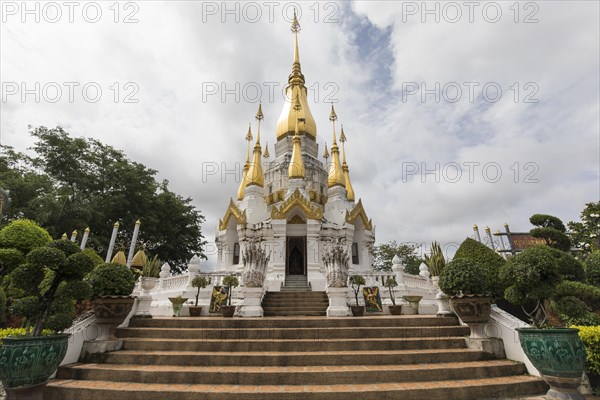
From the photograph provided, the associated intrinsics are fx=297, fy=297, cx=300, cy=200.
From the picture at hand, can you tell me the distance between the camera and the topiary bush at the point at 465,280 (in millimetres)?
6785

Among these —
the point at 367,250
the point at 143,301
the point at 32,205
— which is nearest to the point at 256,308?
the point at 143,301

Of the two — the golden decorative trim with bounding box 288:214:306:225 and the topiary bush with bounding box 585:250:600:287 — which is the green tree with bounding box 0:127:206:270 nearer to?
the golden decorative trim with bounding box 288:214:306:225

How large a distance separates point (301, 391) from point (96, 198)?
1244 inches

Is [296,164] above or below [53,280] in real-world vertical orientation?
above

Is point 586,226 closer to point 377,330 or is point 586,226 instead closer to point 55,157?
point 377,330

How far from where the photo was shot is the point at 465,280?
267 inches

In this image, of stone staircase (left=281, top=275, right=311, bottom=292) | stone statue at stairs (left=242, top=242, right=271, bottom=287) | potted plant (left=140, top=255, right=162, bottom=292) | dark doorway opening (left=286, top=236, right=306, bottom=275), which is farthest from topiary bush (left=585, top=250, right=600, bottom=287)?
potted plant (left=140, top=255, right=162, bottom=292)

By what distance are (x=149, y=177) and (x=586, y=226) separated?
1636 inches

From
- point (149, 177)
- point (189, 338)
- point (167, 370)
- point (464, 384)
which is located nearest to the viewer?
point (464, 384)

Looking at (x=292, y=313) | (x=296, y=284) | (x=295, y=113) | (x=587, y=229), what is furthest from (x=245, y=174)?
(x=587, y=229)

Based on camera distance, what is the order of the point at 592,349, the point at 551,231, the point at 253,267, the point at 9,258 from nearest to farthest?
the point at 592,349 → the point at 9,258 → the point at 253,267 → the point at 551,231

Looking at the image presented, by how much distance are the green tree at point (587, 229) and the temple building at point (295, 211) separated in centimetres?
1665

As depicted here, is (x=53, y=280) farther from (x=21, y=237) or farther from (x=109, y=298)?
(x=21, y=237)

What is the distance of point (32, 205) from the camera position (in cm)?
2391
